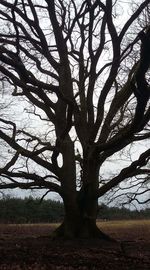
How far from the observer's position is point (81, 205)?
674 inches

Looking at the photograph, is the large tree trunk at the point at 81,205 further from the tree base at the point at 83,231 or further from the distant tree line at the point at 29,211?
the distant tree line at the point at 29,211

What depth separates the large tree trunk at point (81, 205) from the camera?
17.0 metres

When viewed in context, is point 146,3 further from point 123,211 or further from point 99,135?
point 123,211

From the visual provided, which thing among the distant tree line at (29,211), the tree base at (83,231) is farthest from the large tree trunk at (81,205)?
the distant tree line at (29,211)

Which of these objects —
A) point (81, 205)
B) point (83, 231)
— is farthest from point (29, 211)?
point (81, 205)

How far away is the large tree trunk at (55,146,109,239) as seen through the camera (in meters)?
17.0

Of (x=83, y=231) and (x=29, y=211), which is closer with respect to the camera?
(x=83, y=231)

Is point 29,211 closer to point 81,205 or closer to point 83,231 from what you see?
point 83,231

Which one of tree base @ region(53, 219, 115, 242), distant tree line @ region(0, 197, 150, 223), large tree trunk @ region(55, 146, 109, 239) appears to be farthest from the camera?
distant tree line @ region(0, 197, 150, 223)

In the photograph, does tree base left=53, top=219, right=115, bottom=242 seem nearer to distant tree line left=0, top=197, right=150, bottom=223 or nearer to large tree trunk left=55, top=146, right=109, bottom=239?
large tree trunk left=55, top=146, right=109, bottom=239

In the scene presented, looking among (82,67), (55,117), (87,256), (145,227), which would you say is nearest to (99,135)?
(55,117)

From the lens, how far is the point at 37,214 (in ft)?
129

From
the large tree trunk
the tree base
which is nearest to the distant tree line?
the large tree trunk

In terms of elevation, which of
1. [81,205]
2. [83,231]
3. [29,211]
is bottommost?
[83,231]
